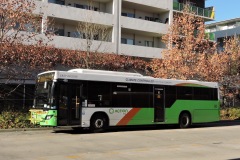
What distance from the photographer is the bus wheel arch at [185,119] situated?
73.6 ft

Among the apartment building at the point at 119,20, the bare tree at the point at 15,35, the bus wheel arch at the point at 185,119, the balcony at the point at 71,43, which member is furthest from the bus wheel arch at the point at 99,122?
the balcony at the point at 71,43

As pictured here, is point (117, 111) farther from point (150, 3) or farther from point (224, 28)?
point (224, 28)

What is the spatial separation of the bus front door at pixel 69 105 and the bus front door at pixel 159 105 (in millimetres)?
5136

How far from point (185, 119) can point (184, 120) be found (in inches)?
4.0

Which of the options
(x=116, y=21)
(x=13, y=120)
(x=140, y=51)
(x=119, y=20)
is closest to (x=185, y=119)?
(x=13, y=120)

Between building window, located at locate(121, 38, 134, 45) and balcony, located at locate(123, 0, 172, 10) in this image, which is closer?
balcony, located at locate(123, 0, 172, 10)

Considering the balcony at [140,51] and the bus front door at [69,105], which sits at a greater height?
the balcony at [140,51]

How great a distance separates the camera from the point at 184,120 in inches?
894

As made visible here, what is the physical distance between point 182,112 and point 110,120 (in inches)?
227

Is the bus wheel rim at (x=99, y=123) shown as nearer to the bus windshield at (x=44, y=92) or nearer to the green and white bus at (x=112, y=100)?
the green and white bus at (x=112, y=100)

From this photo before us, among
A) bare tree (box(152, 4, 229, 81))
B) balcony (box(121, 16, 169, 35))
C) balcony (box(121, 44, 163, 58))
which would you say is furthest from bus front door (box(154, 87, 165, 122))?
balcony (box(121, 16, 169, 35))

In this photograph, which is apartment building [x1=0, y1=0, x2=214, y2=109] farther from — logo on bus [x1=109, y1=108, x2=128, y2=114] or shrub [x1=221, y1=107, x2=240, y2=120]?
shrub [x1=221, y1=107, x2=240, y2=120]

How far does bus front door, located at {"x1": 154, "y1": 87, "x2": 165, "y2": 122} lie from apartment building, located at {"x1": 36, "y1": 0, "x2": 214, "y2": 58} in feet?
38.7

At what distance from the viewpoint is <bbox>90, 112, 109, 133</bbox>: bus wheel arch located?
18.2 meters
